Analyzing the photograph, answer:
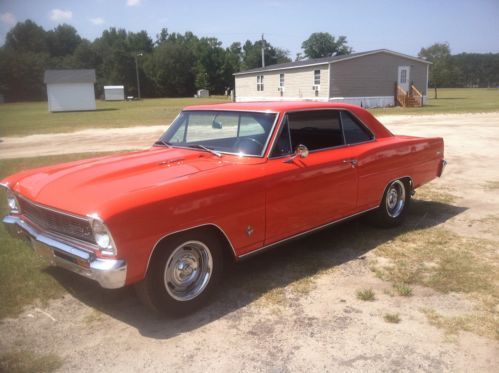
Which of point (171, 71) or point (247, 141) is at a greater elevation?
point (171, 71)

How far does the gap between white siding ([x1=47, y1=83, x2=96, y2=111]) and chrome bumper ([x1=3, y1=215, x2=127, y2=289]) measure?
3795 cm

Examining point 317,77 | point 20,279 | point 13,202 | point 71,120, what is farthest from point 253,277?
point 317,77

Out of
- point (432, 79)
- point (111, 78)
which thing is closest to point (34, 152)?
point (432, 79)

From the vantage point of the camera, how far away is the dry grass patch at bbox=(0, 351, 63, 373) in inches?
113

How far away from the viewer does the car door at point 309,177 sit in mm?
3949

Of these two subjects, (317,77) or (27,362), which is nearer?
(27,362)

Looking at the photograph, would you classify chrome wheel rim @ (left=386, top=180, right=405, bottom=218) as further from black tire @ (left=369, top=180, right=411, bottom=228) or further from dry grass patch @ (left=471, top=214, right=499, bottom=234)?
dry grass patch @ (left=471, top=214, right=499, bottom=234)

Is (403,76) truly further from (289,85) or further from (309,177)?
(309,177)

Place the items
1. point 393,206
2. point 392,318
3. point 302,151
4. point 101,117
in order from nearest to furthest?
point 392,318 → point 302,151 → point 393,206 → point 101,117

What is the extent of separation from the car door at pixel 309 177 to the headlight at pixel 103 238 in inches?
54.4

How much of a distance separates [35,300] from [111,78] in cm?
7863

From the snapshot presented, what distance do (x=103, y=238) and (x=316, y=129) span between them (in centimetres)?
248

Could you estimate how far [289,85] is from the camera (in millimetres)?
34125

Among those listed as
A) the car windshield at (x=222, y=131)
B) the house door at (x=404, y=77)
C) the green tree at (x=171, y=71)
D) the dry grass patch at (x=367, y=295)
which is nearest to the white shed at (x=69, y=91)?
the house door at (x=404, y=77)
